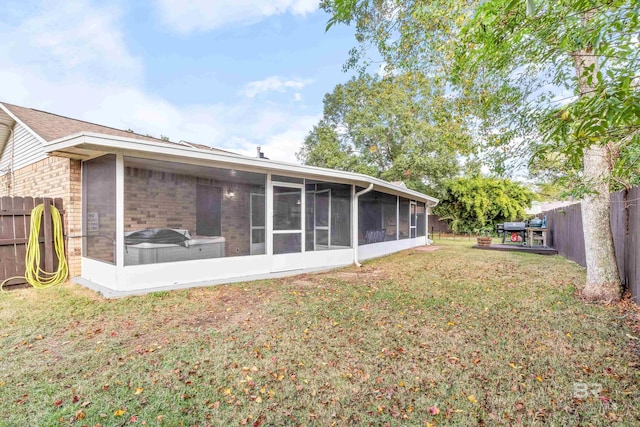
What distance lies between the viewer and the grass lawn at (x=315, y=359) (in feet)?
7.38

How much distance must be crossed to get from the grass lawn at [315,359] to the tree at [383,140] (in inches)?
537

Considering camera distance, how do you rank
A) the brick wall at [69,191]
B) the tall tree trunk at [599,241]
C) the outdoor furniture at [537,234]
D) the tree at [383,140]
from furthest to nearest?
the tree at [383,140] < the outdoor furniture at [537,234] < the brick wall at [69,191] < the tall tree trunk at [599,241]

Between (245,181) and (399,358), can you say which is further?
(245,181)

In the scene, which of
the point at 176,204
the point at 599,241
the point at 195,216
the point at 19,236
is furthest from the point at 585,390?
the point at 19,236

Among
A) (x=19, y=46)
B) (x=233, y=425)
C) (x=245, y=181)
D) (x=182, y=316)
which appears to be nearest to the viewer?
(x=233, y=425)

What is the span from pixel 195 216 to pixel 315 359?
3.91 meters

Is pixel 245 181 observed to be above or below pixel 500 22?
below

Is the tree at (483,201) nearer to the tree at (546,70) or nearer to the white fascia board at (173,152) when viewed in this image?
the white fascia board at (173,152)

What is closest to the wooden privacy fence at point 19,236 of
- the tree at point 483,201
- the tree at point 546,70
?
the tree at point 546,70

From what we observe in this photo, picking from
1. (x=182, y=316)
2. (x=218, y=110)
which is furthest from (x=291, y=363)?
(x=218, y=110)

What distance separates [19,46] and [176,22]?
555 centimetres

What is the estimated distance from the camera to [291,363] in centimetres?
297

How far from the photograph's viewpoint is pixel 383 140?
1972 cm

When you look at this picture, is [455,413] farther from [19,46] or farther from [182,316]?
[19,46]
